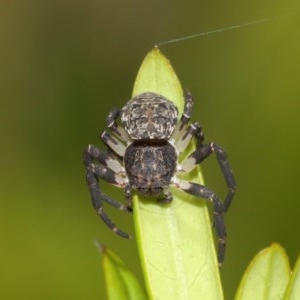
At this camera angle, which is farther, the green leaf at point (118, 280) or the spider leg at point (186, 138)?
the spider leg at point (186, 138)

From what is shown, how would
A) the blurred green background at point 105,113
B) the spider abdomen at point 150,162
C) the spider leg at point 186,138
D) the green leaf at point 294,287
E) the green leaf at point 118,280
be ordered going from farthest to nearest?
the blurred green background at point 105,113
the spider abdomen at point 150,162
the spider leg at point 186,138
the green leaf at point 118,280
the green leaf at point 294,287

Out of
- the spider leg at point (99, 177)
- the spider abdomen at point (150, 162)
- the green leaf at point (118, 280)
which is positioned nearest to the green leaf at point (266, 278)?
the green leaf at point (118, 280)

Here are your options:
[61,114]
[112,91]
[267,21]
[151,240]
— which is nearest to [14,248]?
[61,114]

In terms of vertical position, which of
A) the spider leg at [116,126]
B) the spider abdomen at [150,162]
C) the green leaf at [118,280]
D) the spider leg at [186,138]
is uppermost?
the spider leg at [116,126]

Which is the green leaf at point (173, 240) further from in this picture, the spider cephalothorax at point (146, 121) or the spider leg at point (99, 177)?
the spider leg at point (99, 177)

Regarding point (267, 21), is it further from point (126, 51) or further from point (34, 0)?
point (34, 0)

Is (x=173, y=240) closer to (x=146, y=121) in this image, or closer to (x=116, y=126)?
(x=146, y=121)

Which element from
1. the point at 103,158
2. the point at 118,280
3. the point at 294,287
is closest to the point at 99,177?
the point at 103,158

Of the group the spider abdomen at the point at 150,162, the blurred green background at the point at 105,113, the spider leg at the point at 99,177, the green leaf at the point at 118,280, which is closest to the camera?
the green leaf at the point at 118,280
